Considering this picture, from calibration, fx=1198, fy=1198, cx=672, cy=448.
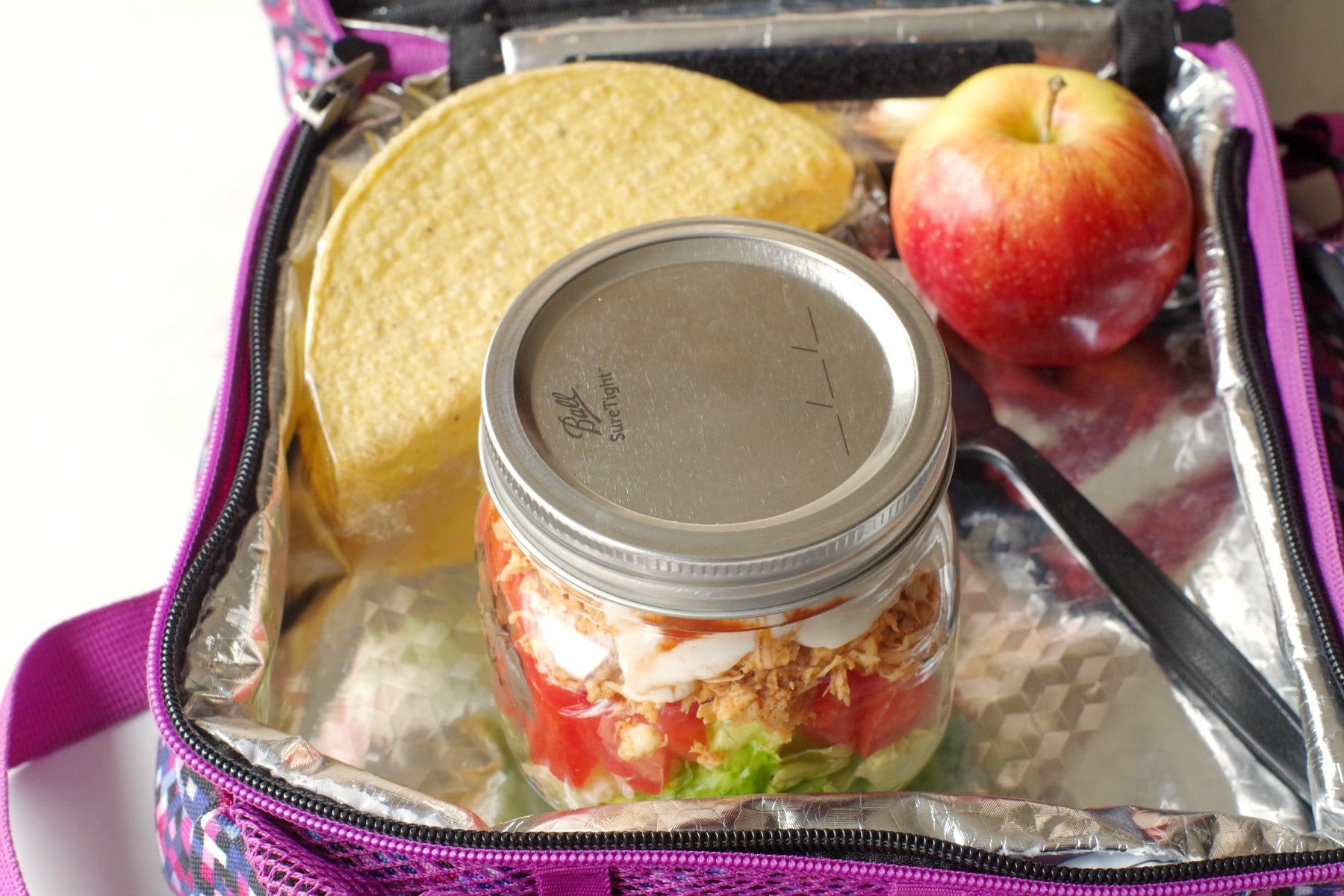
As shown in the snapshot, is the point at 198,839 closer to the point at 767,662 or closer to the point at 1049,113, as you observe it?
the point at 767,662

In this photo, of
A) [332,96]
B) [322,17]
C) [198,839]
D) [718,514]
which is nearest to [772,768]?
[718,514]

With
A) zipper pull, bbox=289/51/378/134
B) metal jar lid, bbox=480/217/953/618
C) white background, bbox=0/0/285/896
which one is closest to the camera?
metal jar lid, bbox=480/217/953/618

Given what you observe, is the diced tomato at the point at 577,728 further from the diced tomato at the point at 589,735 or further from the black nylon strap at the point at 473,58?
the black nylon strap at the point at 473,58

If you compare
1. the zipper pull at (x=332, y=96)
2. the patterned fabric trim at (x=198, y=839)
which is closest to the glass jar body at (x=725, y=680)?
the patterned fabric trim at (x=198, y=839)

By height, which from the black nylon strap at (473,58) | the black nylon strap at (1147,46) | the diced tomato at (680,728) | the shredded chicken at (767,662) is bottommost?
the diced tomato at (680,728)

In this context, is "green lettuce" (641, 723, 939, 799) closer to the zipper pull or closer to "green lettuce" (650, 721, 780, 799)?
"green lettuce" (650, 721, 780, 799)

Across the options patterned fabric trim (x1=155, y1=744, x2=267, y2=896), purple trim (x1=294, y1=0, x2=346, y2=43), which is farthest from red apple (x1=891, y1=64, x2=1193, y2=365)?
patterned fabric trim (x1=155, y1=744, x2=267, y2=896)
